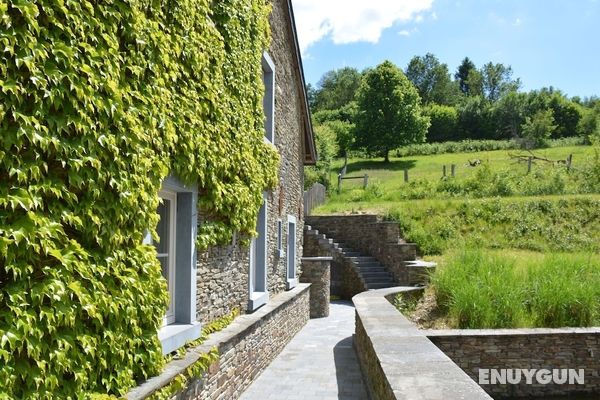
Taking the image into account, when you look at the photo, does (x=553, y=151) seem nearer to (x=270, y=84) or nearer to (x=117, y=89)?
(x=270, y=84)

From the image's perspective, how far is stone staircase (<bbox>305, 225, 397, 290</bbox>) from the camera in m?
15.4

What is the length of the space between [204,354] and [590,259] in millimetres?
7599

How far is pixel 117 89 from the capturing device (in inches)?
128

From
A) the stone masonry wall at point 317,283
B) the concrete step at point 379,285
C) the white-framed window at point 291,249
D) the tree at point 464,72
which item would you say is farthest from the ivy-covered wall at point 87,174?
the tree at point 464,72

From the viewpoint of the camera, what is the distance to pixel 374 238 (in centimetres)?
Result: 1722

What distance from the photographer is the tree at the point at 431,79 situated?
2815 inches

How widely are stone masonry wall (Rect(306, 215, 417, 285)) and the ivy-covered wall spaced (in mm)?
11214

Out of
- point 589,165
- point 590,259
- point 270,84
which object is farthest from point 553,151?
point 270,84

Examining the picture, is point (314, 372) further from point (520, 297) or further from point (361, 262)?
point (361, 262)

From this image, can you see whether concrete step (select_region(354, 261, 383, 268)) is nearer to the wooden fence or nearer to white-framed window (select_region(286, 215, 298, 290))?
the wooden fence

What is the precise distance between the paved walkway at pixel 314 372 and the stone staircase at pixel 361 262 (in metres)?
4.59

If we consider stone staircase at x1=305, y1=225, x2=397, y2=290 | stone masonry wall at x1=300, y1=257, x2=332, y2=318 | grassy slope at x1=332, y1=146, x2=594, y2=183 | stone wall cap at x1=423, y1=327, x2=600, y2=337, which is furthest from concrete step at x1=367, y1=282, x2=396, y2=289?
grassy slope at x1=332, y1=146, x2=594, y2=183

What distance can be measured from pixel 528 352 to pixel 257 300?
4120 millimetres

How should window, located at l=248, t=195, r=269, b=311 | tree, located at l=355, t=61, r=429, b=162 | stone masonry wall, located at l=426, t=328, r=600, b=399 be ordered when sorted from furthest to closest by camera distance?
tree, located at l=355, t=61, r=429, b=162
window, located at l=248, t=195, r=269, b=311
stone masonry wall, located at l=426, t=328, r=600, b=399
